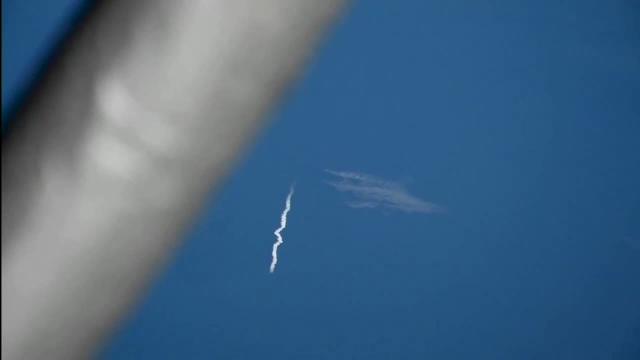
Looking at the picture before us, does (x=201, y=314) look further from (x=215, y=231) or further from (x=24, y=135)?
(x=24, y=135)

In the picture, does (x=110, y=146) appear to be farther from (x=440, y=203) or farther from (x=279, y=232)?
(x=440, y=203)

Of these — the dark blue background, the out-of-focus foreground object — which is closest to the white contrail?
the dark blue background

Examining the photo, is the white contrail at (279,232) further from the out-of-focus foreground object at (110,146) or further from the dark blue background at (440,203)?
the out-of-focus foreground object at (110,146)

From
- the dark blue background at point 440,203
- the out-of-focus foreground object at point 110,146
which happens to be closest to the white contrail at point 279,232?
the dark blue background at point 440,203

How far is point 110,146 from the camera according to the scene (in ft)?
0.90

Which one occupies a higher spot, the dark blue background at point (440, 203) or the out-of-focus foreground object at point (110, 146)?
the dark blue background at point (440, 203)

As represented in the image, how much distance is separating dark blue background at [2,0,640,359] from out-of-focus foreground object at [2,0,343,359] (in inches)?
15.5

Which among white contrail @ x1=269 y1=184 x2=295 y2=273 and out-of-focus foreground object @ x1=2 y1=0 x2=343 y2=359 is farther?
white contrail @ x1=269 y1=184 x2=295 y2=273

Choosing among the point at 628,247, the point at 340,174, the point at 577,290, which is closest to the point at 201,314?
the point at 340,174

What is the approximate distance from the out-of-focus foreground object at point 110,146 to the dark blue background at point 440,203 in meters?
0.39

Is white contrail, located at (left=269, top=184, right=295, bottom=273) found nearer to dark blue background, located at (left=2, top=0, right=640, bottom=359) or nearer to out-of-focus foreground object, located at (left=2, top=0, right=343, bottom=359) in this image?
dark blue background, located at (left=2, top=0, right=640, bottom=359)

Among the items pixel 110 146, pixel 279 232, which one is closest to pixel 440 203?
pixel 279 232

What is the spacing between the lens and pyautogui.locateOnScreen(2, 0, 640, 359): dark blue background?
0.73 meters

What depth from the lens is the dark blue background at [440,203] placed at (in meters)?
0.73
